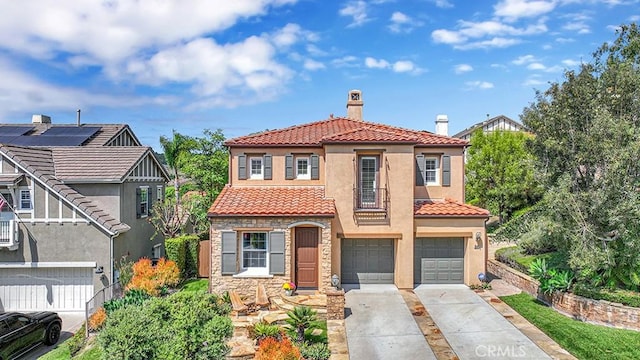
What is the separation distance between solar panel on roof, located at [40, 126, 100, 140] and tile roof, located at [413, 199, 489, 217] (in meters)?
19.6

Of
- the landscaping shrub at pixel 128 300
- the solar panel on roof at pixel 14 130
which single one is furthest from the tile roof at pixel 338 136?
the solar panel on roof at pixel 14 130

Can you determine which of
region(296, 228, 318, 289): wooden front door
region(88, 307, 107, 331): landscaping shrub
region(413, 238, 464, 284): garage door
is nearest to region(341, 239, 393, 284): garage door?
region(413, 238, 464, 284): garage door

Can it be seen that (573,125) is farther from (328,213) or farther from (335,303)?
(335,303)

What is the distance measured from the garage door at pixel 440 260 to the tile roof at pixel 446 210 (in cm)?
132

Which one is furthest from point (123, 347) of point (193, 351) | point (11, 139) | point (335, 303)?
point (11, 139)

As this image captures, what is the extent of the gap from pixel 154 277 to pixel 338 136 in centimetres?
1049

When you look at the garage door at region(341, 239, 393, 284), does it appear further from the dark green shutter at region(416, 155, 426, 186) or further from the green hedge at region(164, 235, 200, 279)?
the green hedge at region(164, 235, 200, 279)

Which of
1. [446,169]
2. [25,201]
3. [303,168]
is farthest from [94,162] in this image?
[446,169]

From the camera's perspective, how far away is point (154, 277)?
56.3 ft

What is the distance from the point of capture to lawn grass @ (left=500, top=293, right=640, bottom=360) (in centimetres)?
1108

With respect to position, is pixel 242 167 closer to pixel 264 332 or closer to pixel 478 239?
pixel 264 332

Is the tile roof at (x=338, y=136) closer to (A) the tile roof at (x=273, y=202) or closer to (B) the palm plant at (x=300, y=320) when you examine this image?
(A) the tile roof at (x=273, y=202)

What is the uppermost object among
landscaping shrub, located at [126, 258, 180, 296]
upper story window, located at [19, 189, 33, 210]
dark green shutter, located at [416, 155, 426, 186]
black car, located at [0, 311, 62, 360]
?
dark green shutter, located at [416, 155, 426, 186]

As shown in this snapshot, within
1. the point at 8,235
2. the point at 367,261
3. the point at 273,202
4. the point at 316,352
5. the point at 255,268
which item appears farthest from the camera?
the point at 367,261
